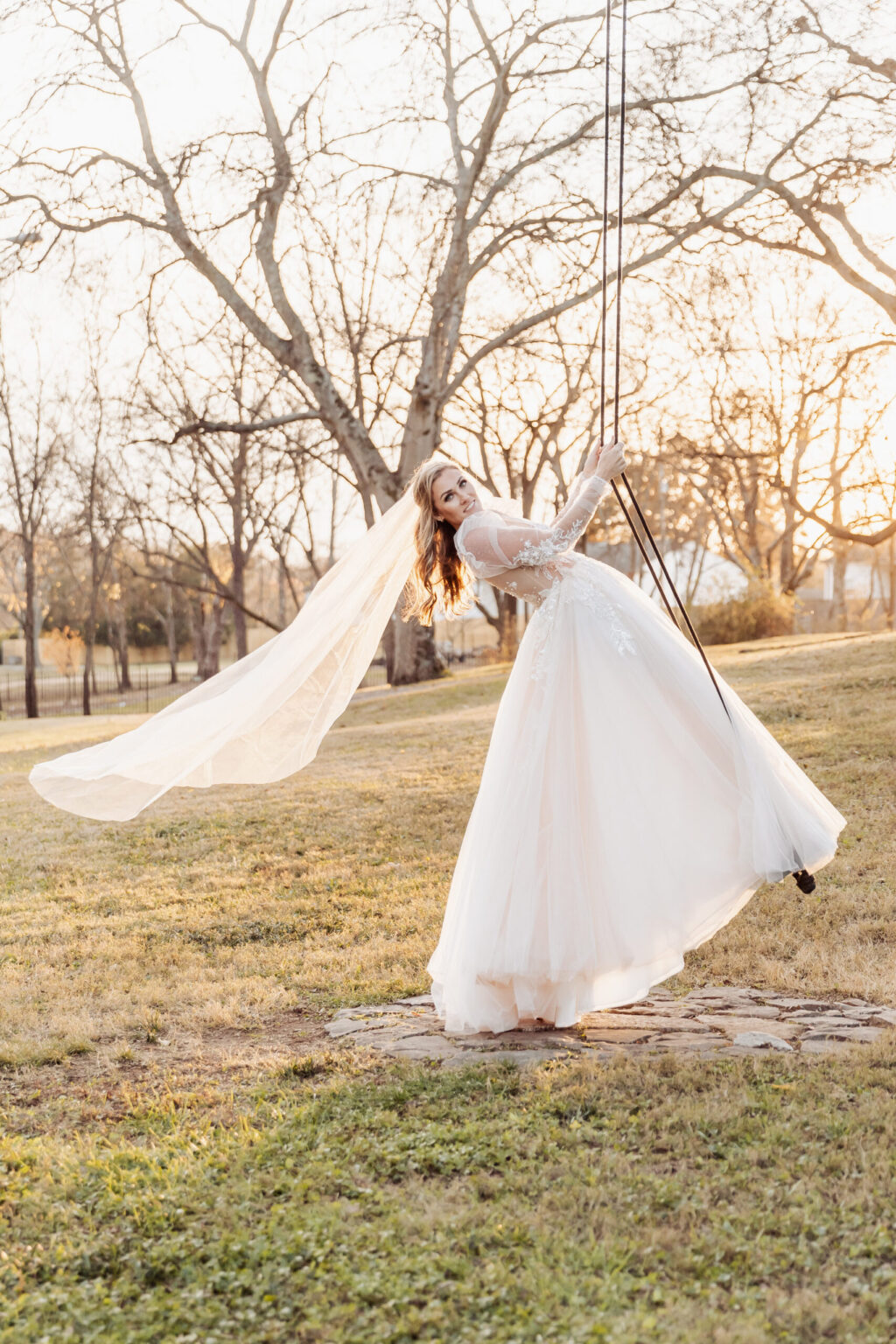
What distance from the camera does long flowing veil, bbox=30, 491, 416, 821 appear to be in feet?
16.4

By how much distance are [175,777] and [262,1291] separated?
2423 millimetres

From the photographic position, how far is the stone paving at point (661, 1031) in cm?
454

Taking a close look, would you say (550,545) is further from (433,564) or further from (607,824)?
(607,824)

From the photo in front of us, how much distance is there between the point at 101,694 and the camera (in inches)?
1770

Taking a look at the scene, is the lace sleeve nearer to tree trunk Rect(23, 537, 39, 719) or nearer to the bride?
the bride

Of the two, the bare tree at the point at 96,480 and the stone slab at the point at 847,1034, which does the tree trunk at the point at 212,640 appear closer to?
the bare tree at the point at 96,480

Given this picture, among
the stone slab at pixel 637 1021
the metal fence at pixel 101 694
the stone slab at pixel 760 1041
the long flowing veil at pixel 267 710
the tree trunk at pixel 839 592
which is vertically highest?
the tree trunk at pixel 839 592

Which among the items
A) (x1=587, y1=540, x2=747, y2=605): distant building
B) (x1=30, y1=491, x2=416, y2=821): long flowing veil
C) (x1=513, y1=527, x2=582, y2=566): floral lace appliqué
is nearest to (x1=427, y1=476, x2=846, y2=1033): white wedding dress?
(x1=513, y1=527, x2=582, y2=566): floral lace appliqué

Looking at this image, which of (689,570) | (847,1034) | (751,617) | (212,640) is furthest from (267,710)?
(689,570)

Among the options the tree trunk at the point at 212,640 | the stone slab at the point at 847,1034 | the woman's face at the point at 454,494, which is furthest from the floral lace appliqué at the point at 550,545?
the tree trunk at the point at 212,640

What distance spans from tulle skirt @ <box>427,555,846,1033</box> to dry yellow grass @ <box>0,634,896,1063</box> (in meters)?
1.17

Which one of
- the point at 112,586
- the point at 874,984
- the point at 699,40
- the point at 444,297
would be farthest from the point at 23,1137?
the point at 112,586

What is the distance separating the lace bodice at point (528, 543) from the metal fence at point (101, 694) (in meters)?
27.1

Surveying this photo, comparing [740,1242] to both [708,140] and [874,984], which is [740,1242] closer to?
[874,984]
